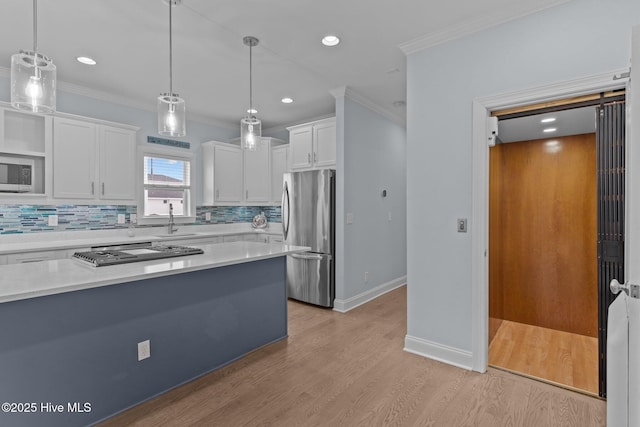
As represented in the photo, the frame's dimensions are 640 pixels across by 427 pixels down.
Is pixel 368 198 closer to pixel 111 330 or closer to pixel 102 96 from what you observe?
pixel 111 330

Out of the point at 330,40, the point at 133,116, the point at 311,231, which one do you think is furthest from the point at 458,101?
the point at 133,116

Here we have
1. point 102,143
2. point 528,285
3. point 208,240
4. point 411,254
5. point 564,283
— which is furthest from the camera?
point 208,240

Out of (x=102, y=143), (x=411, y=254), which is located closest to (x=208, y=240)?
(x=102, y=143)

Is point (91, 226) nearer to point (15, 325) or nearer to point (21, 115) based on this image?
point (21, 115)

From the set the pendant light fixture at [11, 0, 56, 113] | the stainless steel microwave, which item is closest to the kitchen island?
the pendant light fixture at [11, 0, 56, 113]

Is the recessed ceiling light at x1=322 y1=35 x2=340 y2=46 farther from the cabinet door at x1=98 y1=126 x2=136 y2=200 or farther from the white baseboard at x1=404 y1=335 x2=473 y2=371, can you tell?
the cabinet door at x1=98 y1=126 x2=136 y2=200

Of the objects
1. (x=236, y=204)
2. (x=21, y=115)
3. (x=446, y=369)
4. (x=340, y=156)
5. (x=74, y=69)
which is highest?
(x=74, y=69)

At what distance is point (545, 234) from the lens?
3250mm

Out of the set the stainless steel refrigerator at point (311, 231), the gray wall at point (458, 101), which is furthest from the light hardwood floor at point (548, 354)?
the stainless steel refrigerator at point (311, 231)

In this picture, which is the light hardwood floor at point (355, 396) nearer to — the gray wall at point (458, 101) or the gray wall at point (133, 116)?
the gray wall at point (458, 101)

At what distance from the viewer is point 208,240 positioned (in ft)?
15.5

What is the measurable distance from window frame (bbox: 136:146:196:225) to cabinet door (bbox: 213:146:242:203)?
36cm

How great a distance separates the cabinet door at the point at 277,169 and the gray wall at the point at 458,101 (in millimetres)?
2691

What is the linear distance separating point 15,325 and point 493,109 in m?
3.28
